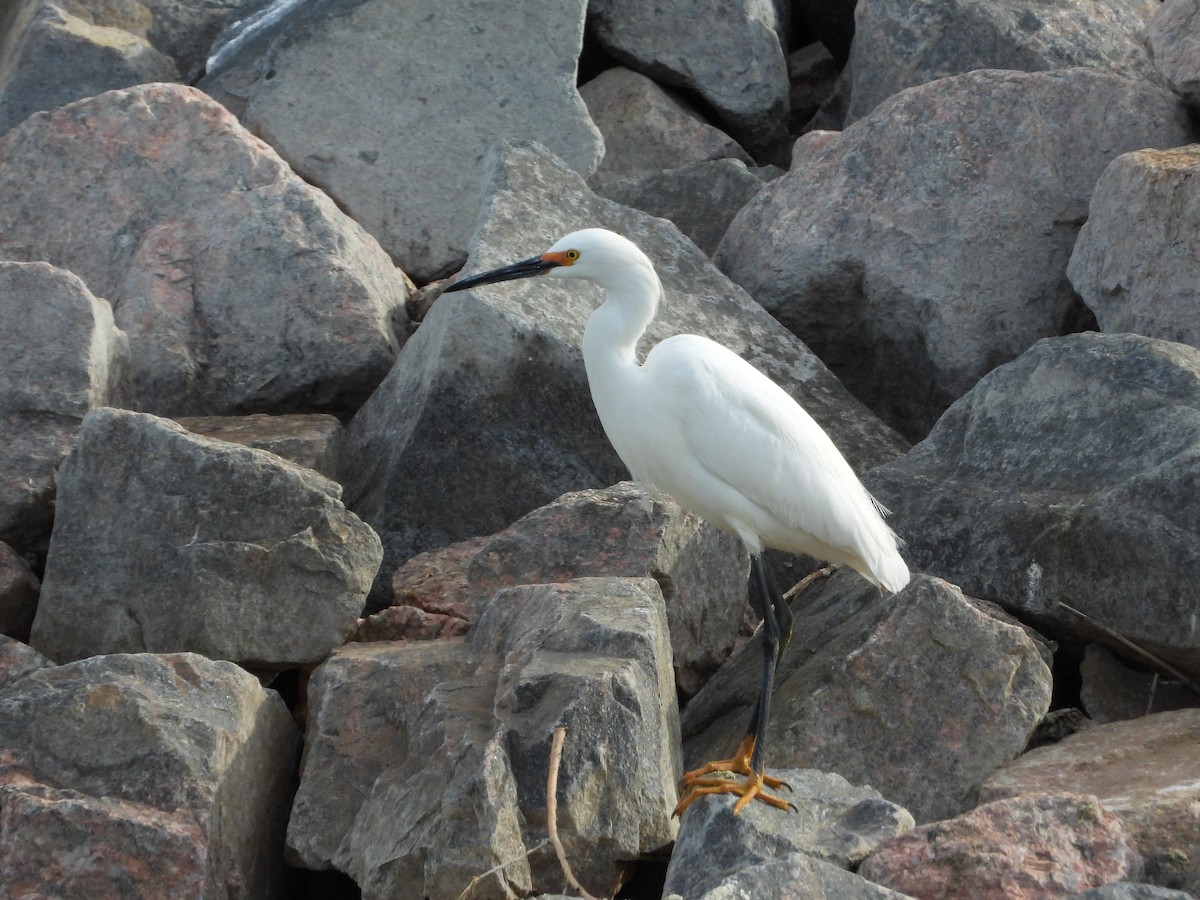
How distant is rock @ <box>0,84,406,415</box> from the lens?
6.66 metres

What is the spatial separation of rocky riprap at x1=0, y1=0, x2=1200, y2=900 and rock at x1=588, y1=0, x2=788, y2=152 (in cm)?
5

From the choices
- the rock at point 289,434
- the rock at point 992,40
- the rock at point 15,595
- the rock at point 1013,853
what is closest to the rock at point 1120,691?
the rock at point 1013,853

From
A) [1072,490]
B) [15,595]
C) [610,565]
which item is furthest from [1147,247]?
[15,595]

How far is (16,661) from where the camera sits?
16.5ft

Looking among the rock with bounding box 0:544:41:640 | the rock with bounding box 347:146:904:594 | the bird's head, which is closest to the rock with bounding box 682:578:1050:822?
the bird's head

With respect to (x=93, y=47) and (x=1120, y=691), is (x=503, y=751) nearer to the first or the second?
(x=1120, y=691)

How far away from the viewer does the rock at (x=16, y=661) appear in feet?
16.4

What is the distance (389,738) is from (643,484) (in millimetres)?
1374

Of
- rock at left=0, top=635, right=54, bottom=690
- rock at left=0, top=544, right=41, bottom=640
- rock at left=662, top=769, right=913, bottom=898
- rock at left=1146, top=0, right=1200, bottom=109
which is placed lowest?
rock at left=0, top=544, right=41, bottom=640

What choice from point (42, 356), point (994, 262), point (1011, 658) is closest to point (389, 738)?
point (1011, 658)

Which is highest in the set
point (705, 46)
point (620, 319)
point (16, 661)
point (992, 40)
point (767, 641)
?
point (992, 40)

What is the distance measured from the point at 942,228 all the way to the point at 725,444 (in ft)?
7.45

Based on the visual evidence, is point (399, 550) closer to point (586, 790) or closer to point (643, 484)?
point (643, 484)

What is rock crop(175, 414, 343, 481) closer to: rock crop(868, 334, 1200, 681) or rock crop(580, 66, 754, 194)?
rock crop(868, 334, 1200, 681)
